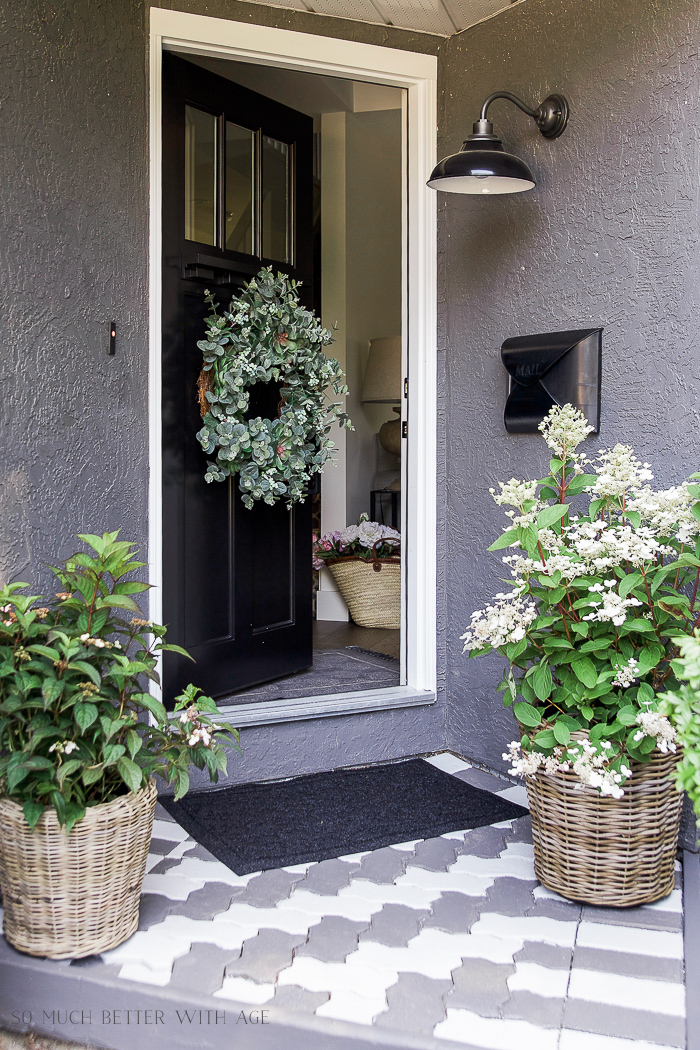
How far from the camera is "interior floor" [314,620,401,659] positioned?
4.14 metres

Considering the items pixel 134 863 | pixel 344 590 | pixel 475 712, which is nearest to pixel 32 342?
pixel 134 863

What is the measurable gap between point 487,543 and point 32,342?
5.27 feet

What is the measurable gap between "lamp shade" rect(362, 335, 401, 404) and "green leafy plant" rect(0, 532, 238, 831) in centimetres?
315

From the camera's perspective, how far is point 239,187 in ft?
10.5

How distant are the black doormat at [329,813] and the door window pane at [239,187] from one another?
76.0 inches

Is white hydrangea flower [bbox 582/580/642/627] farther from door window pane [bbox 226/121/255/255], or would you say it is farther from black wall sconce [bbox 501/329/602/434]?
door window pane [bbox 226/121/255/255]

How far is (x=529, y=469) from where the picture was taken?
286 centimetres

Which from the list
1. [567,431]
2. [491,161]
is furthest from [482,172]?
[567,431]

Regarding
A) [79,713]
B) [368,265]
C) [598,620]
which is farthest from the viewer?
[368,265]

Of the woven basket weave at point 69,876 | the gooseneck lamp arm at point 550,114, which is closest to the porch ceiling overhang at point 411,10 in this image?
the gooseneck lamp arm at point 550,114

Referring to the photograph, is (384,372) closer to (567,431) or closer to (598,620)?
(567,431)

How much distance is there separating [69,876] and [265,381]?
1.83m

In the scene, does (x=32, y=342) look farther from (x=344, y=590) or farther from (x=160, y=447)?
(x=344, y=590)

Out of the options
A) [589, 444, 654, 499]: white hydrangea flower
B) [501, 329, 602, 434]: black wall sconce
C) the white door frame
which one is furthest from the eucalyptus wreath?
[589, 444, 654, 499]: white hydrangea flower
